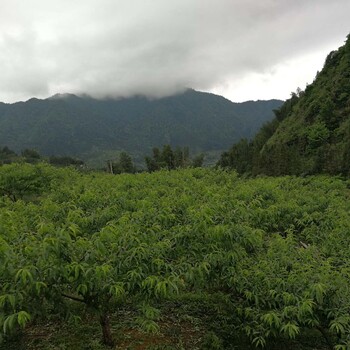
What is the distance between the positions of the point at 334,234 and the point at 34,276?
12912 mm

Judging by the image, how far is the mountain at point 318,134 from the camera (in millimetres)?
57062

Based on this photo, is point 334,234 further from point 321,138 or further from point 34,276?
point 321,138

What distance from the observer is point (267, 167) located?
69.1 metres

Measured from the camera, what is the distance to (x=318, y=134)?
2638 inches

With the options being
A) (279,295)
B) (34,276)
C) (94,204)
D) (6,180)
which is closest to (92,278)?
(34,276)

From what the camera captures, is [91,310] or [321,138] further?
[321,138]

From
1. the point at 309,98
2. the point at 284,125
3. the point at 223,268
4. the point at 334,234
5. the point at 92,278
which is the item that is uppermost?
the point at 309,98

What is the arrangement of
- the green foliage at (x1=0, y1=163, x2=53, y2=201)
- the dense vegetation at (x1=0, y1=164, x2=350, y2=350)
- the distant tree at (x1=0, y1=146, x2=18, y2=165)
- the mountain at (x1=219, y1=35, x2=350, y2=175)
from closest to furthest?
the dense vegetation at (x1=0, y1=164, x2=350, y2=350) → the green foliage at (x1=0, y1=163, x2=53, y2=201) → the mountain at (x1=219, y1=35, x2=350, y2=175) → the distant tree at (x1=0, y1=146, x2=18, y2=165)

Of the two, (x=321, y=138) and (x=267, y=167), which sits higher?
(x=321, y=138)

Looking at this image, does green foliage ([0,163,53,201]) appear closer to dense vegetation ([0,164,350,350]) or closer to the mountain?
dense vegetation ([0,164,350,350])

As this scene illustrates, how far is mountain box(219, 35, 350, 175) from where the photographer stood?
187 ft

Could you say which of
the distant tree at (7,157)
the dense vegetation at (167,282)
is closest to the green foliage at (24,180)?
the dense vegetation at (167,282)

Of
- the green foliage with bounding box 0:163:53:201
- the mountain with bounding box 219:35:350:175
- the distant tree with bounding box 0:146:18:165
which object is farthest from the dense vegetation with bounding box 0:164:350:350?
the distant tree with bounding box 0:146:18:165

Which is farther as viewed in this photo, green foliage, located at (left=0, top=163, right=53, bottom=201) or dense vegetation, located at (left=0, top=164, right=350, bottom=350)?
green foliage, located at (left=0, top=163, right=53, bottom=201)
